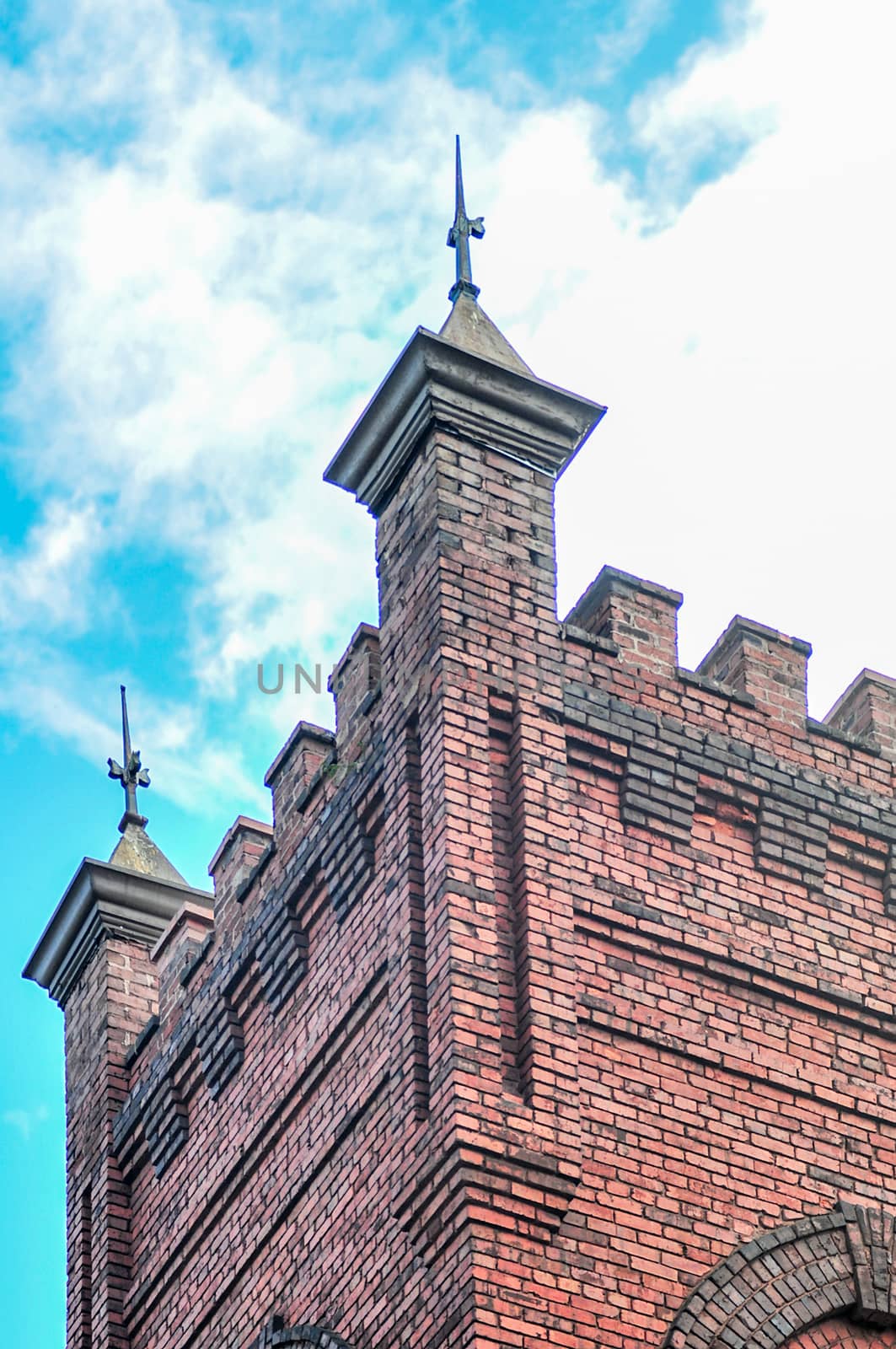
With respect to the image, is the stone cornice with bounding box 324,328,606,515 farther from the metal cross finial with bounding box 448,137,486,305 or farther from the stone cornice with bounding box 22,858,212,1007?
the stone cornice with bounding box 22,858,212,1007

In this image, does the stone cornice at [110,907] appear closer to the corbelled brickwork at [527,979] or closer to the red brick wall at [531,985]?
the corbelled brickwork at [527,979]

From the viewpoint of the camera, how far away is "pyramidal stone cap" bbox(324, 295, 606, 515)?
13883mm

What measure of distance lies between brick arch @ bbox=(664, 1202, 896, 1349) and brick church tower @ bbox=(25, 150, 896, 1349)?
0.01 metres

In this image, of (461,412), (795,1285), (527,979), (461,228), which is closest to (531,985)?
(527,979)

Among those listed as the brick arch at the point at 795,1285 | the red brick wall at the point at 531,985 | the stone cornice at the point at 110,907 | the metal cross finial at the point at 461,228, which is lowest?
the brick arch at the point at 795,1285

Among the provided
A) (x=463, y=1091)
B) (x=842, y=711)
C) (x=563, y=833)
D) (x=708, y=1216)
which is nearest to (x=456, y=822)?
(x=563, y=833)

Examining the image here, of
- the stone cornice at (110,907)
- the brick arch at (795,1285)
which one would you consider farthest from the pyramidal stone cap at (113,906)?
the brick arch at (795,1285)

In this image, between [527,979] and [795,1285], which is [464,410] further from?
[795,1285]

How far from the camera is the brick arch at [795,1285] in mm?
11859

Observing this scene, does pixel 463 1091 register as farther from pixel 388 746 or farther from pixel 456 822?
pixel 388 746

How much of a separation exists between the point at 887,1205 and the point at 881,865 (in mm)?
1964

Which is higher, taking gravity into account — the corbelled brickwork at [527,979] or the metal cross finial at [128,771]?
the metal cross finial at [128,771]

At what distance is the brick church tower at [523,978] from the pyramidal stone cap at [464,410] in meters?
0.02

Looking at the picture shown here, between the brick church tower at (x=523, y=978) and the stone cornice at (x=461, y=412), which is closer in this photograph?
the brick church tower at (x=523, y=978)
